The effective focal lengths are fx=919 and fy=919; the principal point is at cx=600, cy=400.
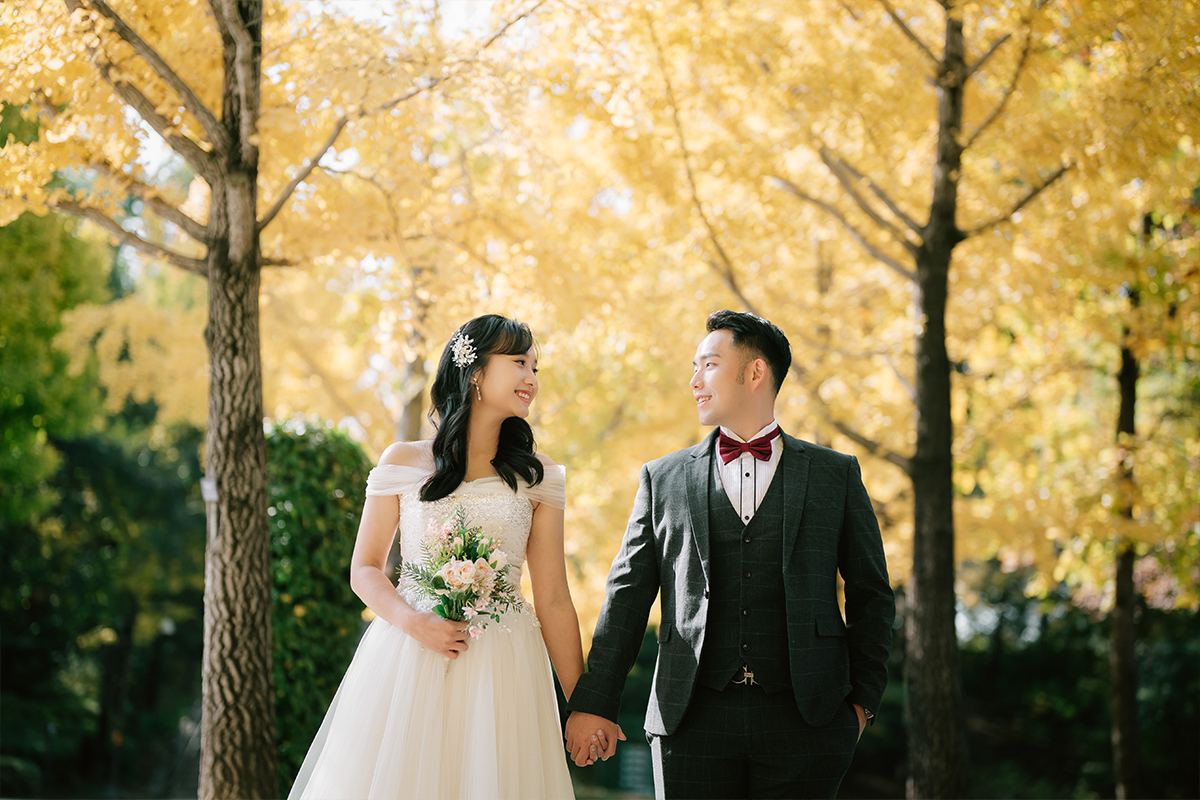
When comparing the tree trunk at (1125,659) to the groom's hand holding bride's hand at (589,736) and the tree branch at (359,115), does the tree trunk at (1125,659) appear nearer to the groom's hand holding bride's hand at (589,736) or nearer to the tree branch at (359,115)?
the tree branch at (359,115)

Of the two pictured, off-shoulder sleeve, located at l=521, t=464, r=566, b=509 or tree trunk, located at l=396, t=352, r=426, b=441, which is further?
tree trunk, located at l=396, t=352, r=426, b=441

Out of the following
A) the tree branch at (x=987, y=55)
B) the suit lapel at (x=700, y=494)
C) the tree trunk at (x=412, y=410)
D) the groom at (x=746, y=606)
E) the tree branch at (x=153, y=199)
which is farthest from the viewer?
the tree trunk at (x=412, y=410)

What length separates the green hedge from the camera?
195 inches

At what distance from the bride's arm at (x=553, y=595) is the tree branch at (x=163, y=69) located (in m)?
2.32

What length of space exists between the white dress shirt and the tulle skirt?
85cm

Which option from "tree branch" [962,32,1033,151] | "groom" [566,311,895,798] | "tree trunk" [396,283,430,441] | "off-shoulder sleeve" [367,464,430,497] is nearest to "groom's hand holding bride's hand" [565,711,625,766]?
"groom" [566,311,895,798]

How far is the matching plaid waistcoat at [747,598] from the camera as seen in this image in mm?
2629

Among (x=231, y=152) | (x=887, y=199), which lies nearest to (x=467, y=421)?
(x=231, y=152)

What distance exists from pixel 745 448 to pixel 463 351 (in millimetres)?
1036

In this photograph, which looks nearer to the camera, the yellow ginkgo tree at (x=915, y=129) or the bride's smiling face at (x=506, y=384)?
the bride's smiling face at (x=506, y=384)

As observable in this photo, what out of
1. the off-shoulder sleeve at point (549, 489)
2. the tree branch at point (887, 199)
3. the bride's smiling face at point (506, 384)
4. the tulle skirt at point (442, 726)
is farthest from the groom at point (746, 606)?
the tree branch at point (887, 199)

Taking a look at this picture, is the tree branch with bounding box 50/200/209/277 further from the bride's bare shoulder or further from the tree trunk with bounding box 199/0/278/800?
the bride's bare shoulder

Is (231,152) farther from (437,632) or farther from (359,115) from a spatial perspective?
(437,632)

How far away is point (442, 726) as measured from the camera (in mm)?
2857
